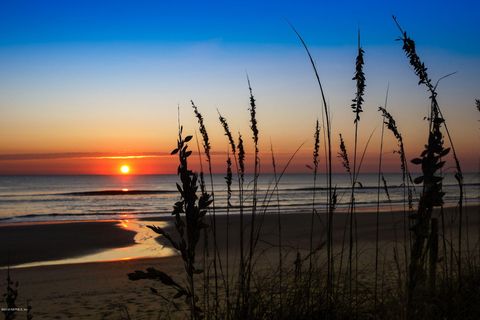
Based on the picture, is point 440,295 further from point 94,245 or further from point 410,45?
point 94,245

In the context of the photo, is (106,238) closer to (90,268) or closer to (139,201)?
(90,268)

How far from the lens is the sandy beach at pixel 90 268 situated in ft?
22.4

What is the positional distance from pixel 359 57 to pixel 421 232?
4.63ft

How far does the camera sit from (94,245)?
15055 millimetres

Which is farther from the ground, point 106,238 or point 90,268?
point 90,268

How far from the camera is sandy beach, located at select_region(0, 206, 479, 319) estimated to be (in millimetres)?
6816

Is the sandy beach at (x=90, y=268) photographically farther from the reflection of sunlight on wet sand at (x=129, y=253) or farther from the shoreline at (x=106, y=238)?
the reflection of sunlight on wet sand at (x=129, y=253)

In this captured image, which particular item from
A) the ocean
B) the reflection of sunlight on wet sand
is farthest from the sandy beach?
the ocean

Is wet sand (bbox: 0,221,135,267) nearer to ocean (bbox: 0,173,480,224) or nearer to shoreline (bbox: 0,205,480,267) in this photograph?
shoreline (bbox: 0,205,480,267)

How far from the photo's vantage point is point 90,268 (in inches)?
418

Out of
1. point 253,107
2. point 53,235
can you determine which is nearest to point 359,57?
point 253,107

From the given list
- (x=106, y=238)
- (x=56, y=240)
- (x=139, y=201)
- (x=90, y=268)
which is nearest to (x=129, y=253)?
(x=90, y=268)

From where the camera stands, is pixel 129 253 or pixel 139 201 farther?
pixel 139 201

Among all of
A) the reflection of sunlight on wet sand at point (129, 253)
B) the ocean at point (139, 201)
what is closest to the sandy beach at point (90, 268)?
the reflection of sunlight on wet sand at point (129, 253)
